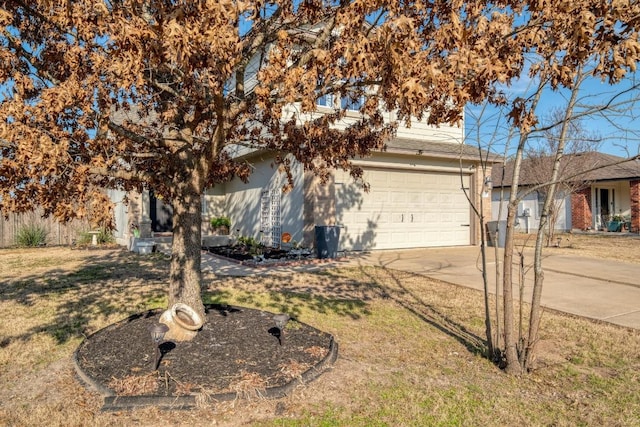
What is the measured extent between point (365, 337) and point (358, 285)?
3007 mm

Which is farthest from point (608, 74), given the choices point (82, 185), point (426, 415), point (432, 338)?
point (82, 185)

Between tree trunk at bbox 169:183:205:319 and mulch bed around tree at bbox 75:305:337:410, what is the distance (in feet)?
1.31

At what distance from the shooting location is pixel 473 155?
44.7 feet

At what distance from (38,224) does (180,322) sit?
47.3ft

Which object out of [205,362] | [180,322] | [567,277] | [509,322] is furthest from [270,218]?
[509,322]

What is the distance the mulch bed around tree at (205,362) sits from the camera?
3.37 meters

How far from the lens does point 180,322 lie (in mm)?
4289

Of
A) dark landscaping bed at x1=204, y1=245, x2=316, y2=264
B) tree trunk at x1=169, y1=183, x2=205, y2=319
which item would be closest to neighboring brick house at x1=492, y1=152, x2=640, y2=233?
dark landscaping bed at x1=204, y1=245, x2=316, y2=264

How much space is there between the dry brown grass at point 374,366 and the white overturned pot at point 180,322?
2.96 ft

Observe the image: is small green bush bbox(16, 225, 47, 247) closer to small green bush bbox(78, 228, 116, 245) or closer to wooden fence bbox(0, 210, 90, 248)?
wooden fence bbox(0, 210, 90, 248)

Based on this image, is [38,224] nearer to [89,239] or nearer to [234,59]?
[89,239]

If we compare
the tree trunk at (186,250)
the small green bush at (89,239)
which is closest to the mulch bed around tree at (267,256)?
the small green bush at (89,239)

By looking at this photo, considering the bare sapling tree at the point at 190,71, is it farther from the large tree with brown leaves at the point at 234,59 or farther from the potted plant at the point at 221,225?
the potted plant at the point at 221,225

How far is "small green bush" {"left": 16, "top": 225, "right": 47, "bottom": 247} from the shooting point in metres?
15.2
